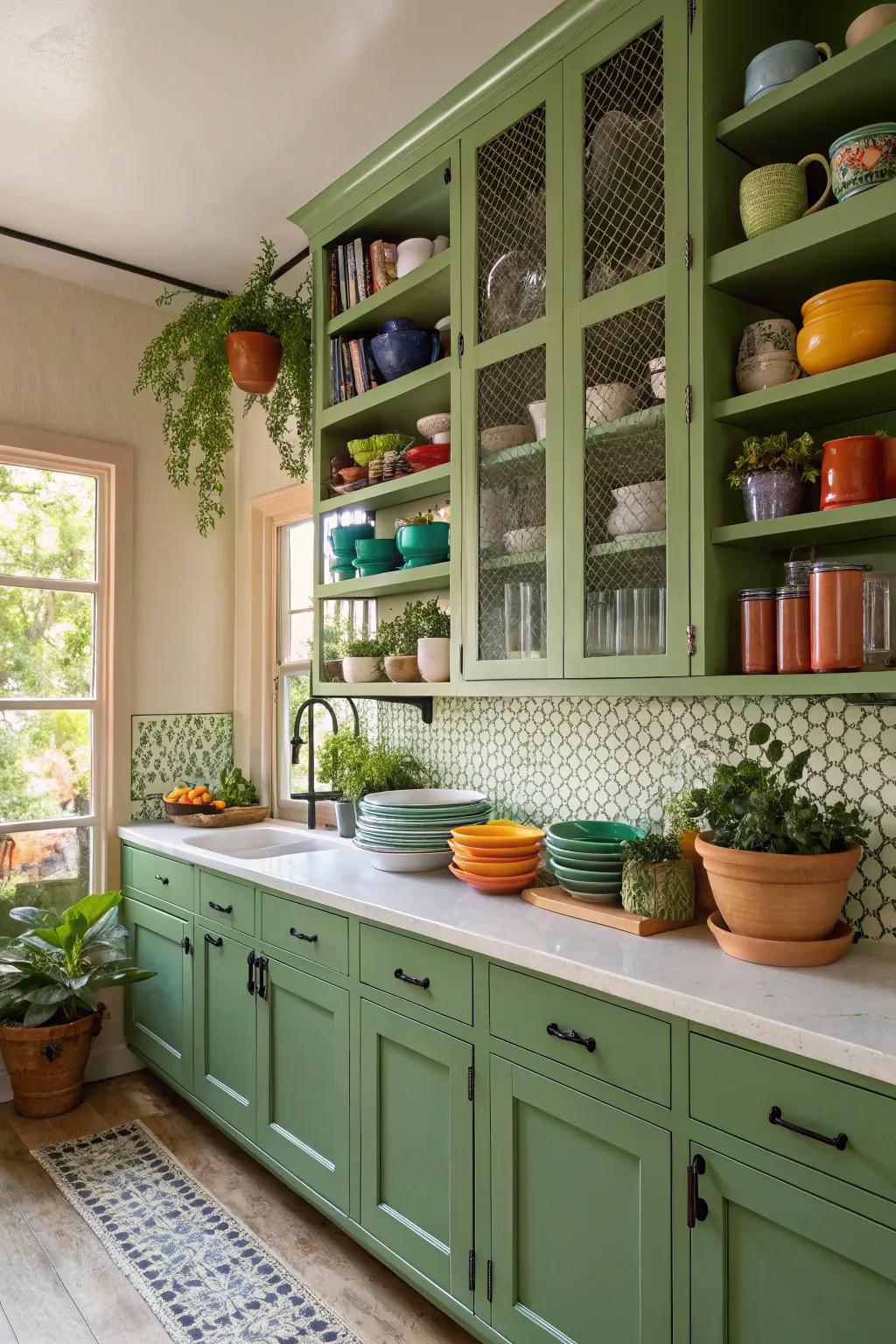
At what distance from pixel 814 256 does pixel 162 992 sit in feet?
9.66

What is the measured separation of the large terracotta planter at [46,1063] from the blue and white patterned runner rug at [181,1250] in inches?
9.3

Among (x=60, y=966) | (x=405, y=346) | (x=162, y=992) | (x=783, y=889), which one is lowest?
(x=162, y=992)

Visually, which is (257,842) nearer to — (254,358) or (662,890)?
(254,358)

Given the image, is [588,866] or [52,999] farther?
[52,999]

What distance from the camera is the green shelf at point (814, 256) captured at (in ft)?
5.19

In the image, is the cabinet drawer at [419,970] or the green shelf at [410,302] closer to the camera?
the cabinet drawer at [419,970]

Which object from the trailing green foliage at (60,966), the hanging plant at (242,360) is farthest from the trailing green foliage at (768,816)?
the trailing green foliage at (60,966)

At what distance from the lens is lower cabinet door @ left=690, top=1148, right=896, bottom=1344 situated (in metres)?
1.27

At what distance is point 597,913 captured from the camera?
1963 mm

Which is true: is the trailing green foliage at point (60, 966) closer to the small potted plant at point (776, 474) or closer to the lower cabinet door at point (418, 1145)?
the lower cabinet door at point (418, 1145)

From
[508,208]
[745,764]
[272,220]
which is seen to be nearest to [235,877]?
[745,764]

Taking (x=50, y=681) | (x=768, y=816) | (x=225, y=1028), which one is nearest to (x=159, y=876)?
(x=225, y=1028)

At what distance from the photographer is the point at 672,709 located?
2.24m

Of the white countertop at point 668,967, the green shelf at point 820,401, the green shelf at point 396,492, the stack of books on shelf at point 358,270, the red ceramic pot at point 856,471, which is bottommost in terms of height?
the white countertop at point 668,967
